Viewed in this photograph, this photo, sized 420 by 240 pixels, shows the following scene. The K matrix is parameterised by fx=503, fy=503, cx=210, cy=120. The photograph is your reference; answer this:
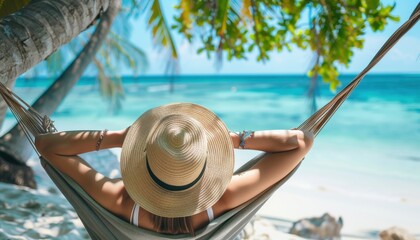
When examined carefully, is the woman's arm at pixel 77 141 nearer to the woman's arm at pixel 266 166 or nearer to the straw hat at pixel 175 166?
the straw hat at pixel 175 166

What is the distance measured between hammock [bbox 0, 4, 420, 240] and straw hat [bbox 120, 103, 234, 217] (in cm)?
12

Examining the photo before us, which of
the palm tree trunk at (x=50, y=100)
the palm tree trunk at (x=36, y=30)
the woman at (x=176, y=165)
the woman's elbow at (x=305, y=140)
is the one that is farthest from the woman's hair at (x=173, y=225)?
the palm tree trunk at (x=50, y=100)

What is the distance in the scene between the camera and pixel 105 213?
1371mm

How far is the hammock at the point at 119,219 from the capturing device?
1364 millimetres

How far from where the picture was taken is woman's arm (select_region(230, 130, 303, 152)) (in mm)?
1382

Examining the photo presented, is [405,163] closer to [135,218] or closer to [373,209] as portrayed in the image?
[373,209]

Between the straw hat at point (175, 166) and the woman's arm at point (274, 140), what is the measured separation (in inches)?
3.8

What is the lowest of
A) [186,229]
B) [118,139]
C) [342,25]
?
[186,229]

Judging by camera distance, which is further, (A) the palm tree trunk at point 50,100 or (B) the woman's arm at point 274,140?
(A) the palm tree trunk at point 50,100

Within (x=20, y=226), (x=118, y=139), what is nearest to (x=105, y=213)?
(x=118, y=139)

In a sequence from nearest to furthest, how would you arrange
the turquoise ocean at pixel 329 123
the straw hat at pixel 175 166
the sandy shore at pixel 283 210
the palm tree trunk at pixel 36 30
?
the straw hat at pixel 175 166 → the palm tree trunk at pixel 36 30 → the sandy shore at pixel 283 210 → the turquoise ocean at pixel 329 123

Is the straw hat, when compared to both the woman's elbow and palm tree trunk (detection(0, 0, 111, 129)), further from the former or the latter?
palm tree trunk (detection(0, 0, 111, 129))

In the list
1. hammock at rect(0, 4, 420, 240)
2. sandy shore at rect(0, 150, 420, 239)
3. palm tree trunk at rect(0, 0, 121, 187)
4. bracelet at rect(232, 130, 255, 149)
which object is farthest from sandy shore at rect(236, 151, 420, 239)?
bracelet at rect(232, 130, 255, 149)

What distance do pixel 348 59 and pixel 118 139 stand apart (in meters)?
2.56
